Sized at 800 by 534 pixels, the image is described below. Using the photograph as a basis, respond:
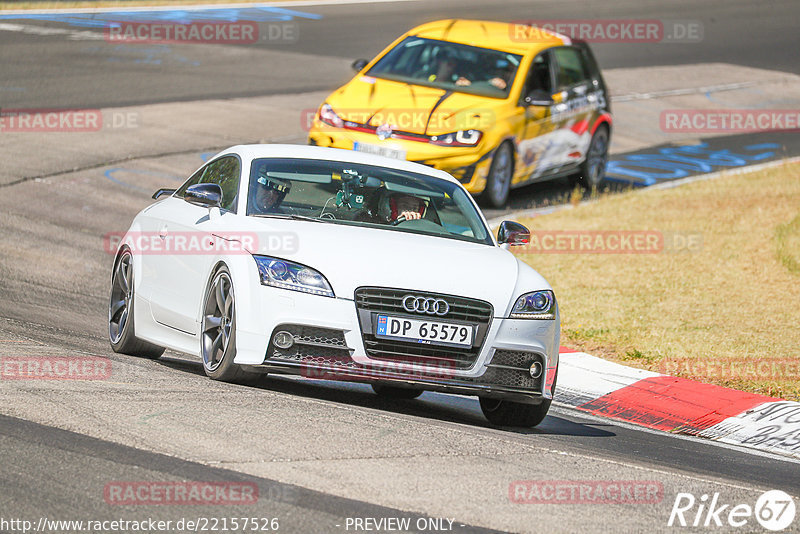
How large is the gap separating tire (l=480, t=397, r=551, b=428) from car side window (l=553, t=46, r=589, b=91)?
9.91m

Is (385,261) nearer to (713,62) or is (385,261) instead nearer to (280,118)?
(280,118)

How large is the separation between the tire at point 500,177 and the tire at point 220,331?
855cm

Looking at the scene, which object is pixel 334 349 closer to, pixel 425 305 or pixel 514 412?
pixel 425 305

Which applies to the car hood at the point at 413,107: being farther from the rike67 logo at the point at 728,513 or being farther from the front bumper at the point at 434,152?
the rike67 logo at the point at 728,513

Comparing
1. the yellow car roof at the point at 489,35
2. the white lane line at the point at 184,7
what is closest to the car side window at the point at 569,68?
the yellow car roof at the point at 489,35

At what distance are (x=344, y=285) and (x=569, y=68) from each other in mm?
11659

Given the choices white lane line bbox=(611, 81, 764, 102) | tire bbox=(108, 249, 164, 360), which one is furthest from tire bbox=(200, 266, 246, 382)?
white lane line bbox=(611, 81, 764, 102)

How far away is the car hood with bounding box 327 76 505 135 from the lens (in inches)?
637

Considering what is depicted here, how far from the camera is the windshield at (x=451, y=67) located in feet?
56.1

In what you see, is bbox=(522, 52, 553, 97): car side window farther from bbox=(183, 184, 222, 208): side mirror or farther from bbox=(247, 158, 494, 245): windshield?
bbox=(183, 184, 222, 208): side mirror

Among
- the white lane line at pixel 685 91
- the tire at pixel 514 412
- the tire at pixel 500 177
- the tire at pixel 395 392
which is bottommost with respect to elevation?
the white lane line at pixel 685 91

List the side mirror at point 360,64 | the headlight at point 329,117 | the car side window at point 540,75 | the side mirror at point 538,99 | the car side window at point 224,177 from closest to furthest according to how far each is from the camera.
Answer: the car side window at point 224,177, the headlight at point 329,117, the side mirror at point 538,99, the car side window at point 540,75, the side mirror at point 360,64

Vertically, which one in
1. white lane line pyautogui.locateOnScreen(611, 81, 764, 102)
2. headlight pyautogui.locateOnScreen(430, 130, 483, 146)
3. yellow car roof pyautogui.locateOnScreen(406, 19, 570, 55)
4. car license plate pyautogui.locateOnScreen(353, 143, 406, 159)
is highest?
yellow car roof pyautogui.locateOnScreen(406, 19, 570, 55)

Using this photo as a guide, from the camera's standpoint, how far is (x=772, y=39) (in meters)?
34.7
